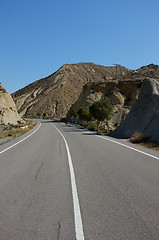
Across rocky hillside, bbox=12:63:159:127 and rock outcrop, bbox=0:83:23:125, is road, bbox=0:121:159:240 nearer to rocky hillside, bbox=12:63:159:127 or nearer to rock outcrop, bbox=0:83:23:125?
rock outcrop, bbox=0:83:23:125

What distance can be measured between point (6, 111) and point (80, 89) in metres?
A: 71.1

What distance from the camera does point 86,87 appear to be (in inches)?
3337

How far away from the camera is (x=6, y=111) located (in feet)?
186

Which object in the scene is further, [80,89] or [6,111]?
[80,89]

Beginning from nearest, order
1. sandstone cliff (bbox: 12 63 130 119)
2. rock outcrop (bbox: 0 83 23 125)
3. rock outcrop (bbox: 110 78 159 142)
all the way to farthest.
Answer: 1. rock outcrop (bbox: 110 78 159 142)
2. rock outcrop (bbox: 0 83 23 125)
3. sandstone cliff (bbox: 12 63 130 119)

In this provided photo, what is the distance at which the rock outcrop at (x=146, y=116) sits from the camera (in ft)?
61.1

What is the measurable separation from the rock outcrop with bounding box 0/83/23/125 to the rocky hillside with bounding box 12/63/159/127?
25.8m

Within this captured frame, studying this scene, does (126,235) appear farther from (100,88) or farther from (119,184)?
(100,88)

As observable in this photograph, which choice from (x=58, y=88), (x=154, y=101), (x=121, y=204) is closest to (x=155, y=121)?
(x=154, y=101)

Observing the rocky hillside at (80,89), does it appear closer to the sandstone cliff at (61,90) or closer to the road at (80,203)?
the sandstone cliff at (61,90)

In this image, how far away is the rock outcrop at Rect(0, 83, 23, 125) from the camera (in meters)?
54.7

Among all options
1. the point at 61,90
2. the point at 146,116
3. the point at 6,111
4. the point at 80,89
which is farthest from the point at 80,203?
the point at 80,89

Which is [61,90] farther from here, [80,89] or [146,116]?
[146,116]

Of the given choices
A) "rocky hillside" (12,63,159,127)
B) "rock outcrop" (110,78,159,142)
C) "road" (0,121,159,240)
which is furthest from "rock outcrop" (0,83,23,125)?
"road" (0,121,159,240)
